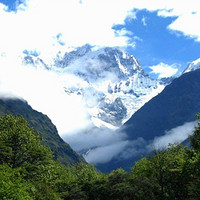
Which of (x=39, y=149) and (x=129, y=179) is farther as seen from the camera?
(x=129, y=179)

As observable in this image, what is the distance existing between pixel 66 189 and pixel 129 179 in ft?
61.1

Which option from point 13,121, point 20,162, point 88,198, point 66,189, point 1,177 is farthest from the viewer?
point 66,189

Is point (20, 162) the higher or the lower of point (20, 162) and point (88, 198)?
the higher

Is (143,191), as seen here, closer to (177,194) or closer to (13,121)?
(177,194)

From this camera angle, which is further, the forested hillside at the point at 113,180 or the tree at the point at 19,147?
the tree at the point at 19,147

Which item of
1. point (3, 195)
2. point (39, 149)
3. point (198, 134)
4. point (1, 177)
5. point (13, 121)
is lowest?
point (3, 195)

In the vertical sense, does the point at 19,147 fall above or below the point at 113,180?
above

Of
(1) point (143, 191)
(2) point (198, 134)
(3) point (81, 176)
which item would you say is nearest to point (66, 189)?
(3) point (81, 176)

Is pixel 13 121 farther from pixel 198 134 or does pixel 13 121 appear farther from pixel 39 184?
pixel 198 134

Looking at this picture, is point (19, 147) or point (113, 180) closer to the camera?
point (19, 147)

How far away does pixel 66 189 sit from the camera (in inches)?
2965

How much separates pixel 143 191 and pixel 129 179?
5.94 meters

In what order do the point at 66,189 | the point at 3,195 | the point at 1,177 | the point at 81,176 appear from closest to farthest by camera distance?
the point at 3,195 → the point at 1,177 → the point at 66,189 → the point at 81,176

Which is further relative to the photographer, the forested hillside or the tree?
the tree
